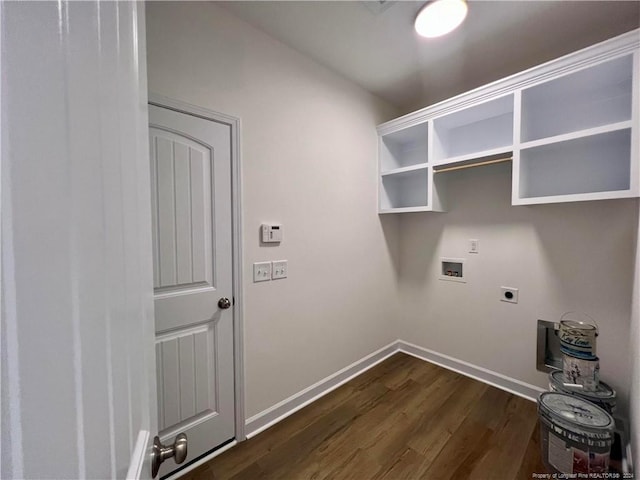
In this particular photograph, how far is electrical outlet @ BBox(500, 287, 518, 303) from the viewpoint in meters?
2.13

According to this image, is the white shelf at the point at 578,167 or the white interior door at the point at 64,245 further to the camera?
the white shelf at the point at 578,167

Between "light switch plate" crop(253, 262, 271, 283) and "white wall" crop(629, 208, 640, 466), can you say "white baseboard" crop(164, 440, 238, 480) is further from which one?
"white wall" crop(629, 208, 640, 466)

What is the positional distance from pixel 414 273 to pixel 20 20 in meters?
2.94

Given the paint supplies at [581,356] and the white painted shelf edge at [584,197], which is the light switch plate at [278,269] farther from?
the paint supplies at [581,356]

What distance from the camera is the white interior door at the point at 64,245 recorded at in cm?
19

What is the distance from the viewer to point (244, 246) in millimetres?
1677

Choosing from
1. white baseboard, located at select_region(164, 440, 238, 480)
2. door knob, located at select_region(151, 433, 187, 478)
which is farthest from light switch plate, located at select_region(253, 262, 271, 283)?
door knob, located at select_region(151, 433, 187, 478)

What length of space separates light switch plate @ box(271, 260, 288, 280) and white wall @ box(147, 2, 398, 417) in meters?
0.05

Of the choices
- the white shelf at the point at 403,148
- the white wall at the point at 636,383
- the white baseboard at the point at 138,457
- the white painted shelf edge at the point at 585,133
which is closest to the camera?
the white baseboard at the point at 138,457

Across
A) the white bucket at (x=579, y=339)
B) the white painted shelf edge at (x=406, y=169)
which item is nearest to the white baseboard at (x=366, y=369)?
the white bucket at (x=579, y=339)

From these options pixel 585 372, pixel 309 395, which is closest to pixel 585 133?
pixel 585 372

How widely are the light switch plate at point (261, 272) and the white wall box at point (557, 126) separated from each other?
1465 mm

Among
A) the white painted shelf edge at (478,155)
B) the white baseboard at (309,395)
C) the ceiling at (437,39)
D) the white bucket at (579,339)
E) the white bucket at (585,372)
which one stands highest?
the ceiling at (437,39)

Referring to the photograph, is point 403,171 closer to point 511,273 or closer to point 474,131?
point 474,131
